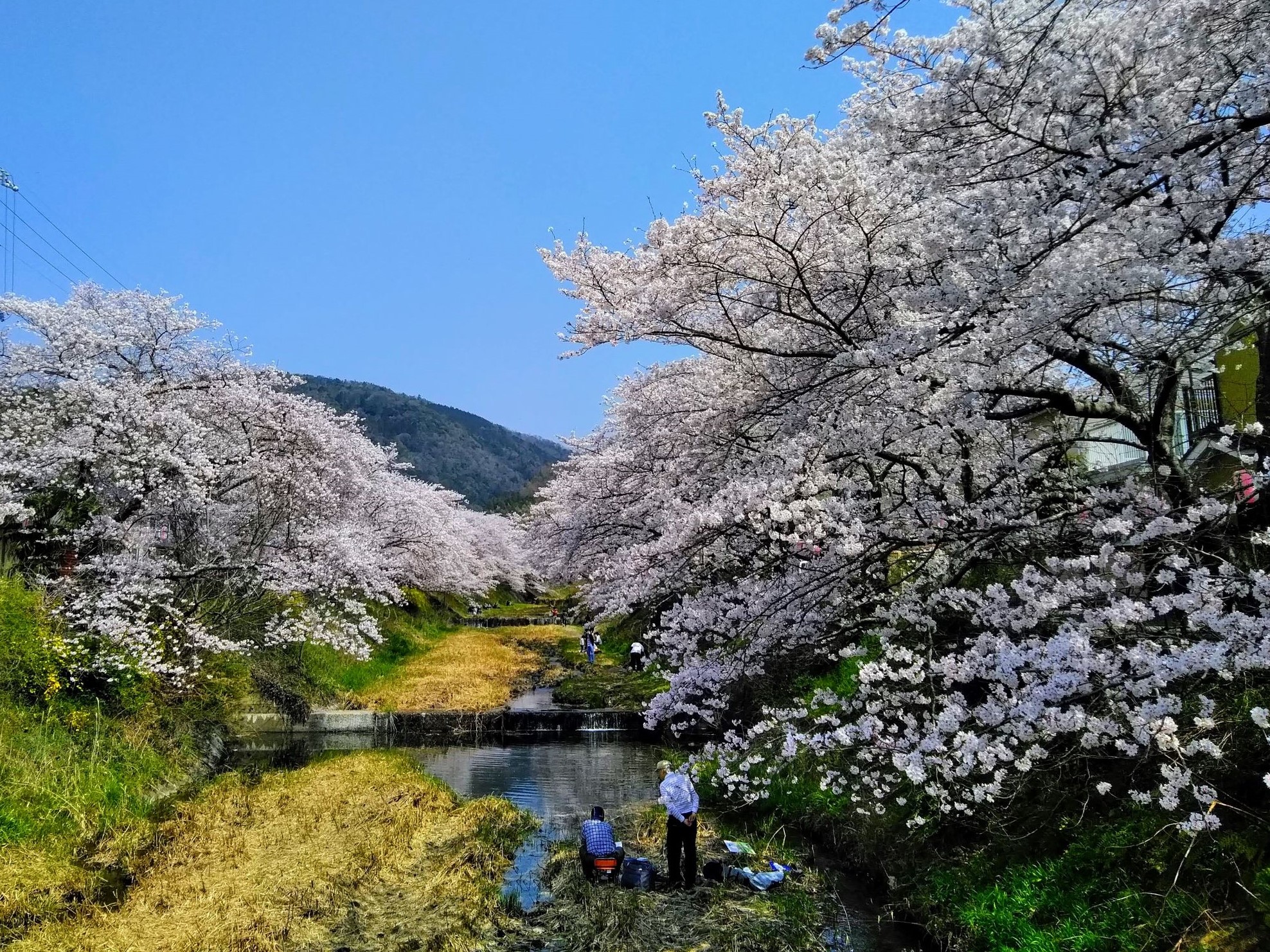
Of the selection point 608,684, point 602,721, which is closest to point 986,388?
point 602,721

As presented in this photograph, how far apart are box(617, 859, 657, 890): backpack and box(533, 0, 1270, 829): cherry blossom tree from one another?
56.2 inches

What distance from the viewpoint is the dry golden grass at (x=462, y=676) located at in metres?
18.5

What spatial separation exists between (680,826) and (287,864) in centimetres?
380

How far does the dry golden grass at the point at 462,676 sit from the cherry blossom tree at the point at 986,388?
10.7 m

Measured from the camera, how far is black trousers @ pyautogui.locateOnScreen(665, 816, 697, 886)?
7.67 m

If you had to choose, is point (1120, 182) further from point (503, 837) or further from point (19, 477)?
point (19, 477)

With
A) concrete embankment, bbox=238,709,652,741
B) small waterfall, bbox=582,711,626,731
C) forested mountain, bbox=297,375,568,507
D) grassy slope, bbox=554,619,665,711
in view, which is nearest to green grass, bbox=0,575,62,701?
concrete embankment, bbox=238,709,652,741

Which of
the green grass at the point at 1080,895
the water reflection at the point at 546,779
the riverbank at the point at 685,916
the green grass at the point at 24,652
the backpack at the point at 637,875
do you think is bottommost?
the water reflection at the point at 546,779

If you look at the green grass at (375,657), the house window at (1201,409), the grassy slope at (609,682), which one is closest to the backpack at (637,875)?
the house window at (1201,409)

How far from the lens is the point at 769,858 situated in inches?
322

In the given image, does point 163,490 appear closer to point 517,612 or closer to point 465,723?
point 465,723

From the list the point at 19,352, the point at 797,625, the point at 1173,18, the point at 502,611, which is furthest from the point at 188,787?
the point at 502,611

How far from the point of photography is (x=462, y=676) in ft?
72.3

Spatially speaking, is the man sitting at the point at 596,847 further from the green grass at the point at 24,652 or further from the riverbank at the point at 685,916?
the green grass at the point at 24,652
